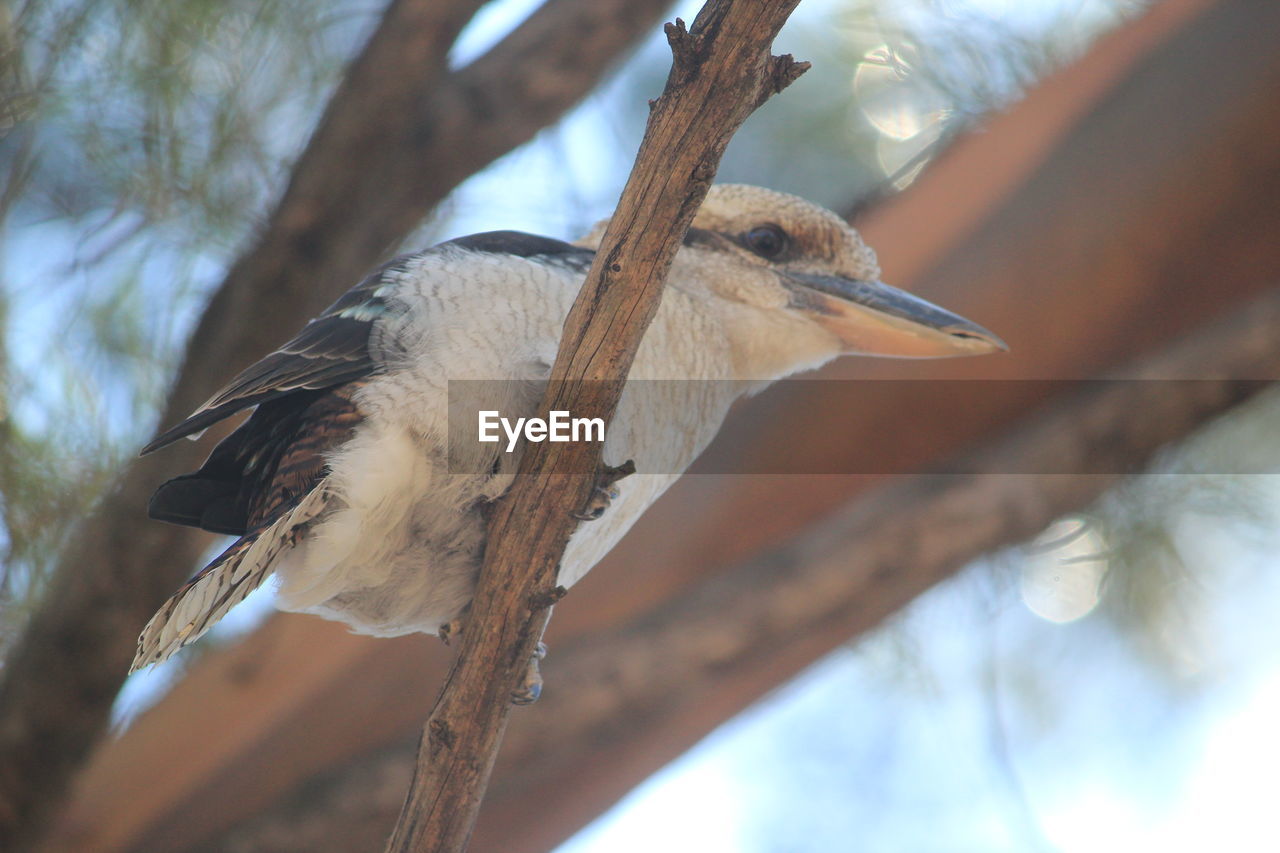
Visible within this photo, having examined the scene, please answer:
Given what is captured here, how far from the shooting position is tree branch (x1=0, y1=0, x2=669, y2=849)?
1940 mm

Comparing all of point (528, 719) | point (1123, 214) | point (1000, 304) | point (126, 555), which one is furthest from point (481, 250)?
point (1123, 214)

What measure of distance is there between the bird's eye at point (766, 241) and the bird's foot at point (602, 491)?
0.74m

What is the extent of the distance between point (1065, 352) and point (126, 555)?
1862 mm

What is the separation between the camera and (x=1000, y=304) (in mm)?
2500

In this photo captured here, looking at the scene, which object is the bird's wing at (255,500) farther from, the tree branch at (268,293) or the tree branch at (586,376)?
the tree branch at (268,293)

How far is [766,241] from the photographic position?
1.89 m

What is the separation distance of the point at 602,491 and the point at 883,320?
2.36 feet

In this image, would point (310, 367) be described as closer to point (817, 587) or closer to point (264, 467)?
point (264, 467)

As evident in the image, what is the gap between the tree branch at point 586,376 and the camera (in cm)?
104

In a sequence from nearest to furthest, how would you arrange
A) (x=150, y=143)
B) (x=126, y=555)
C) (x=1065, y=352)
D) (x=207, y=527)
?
(x=207, y=527), (x=126, y=555), (x=150, y=143), (x=1065, y=352)

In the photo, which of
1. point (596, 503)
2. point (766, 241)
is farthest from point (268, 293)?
point (596, 503)

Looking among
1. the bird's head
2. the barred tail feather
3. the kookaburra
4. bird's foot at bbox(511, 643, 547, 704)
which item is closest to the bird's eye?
the bird's head

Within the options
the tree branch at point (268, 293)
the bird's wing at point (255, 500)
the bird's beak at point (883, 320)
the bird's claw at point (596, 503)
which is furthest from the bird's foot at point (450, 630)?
the bird's beak at point (883, 320)

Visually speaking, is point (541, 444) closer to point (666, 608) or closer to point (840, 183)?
point (666, 608)
